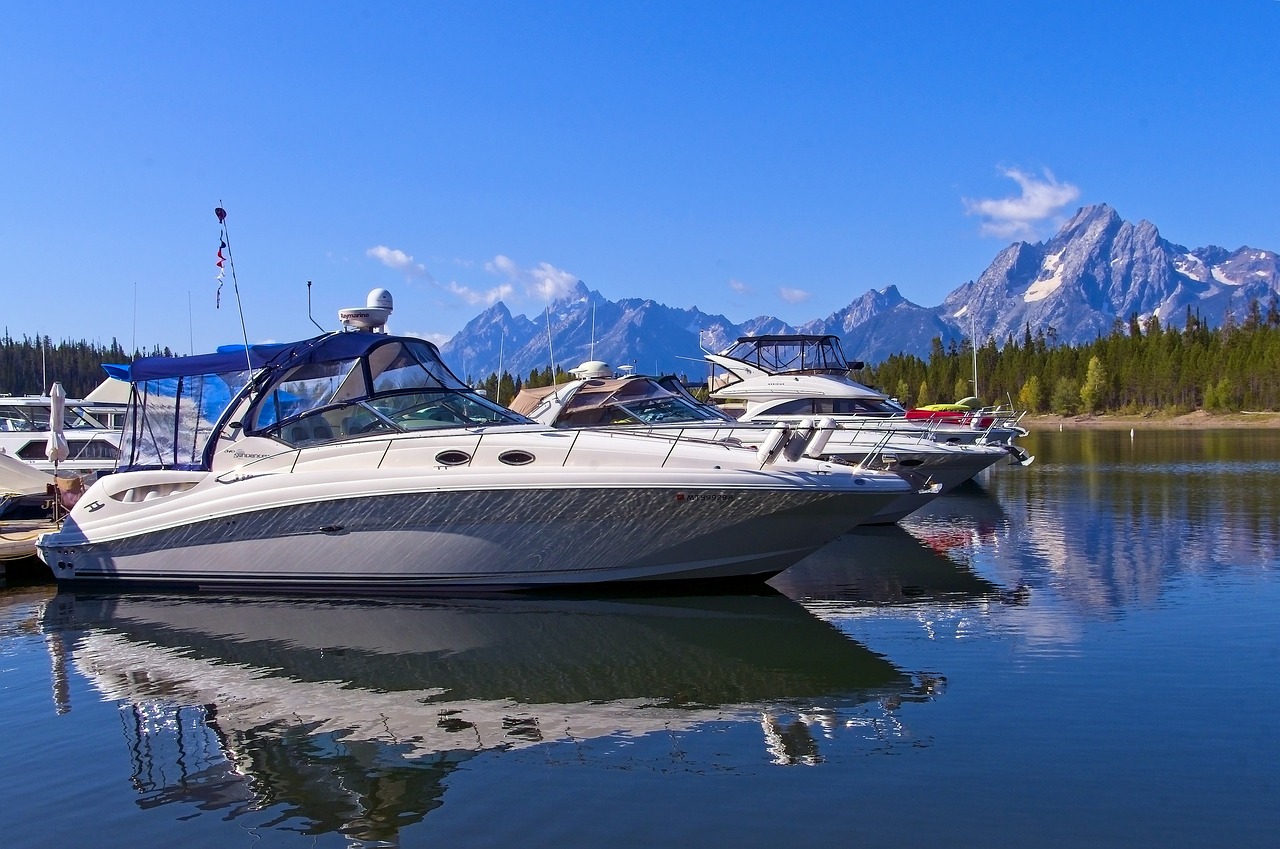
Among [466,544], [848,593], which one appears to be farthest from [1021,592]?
[466,544]

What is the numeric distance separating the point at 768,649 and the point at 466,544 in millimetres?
4293

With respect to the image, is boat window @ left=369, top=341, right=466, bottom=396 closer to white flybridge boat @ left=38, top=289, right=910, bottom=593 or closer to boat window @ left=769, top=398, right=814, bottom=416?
white flybridge boat @ left=38, top=289, right=910, bottom=593

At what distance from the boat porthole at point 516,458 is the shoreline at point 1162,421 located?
8103cm

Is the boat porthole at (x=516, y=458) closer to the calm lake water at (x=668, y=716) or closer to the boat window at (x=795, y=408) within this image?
the calm lake water at (x=668, y=716)

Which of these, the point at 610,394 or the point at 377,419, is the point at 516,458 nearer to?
the point at 377,419

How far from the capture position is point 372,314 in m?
16.4

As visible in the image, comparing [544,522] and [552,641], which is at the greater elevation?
[544,522]

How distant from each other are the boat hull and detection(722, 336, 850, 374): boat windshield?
2162 centimetres

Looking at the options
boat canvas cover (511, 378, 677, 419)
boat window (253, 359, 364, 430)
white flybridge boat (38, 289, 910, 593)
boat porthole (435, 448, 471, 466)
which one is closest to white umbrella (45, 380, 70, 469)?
white flybridge boat (38, 289, 910, 593)

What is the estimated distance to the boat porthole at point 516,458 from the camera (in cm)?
1309

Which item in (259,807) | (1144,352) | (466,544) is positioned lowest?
(259,807)

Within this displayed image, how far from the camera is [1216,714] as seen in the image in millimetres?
8359

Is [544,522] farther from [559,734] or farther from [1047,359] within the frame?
[1047,359]

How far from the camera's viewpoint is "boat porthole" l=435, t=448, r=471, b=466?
1320 centimetres
